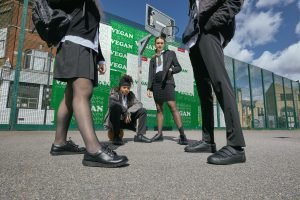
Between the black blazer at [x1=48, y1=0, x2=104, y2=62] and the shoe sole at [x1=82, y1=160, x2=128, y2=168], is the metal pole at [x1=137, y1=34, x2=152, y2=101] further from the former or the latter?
the shoe sole at [x1=82, y1=160, x2=128, y2=168]

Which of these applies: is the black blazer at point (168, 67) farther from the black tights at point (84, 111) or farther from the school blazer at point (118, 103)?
the black tights at point (84, 111)

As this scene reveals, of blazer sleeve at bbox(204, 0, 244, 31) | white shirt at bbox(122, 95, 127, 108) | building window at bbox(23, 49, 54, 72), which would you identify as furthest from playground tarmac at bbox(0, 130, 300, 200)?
building window at bbox(23, 49, 54, 72)

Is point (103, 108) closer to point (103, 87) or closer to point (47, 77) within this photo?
point (103, 87)

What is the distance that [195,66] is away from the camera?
2602mm

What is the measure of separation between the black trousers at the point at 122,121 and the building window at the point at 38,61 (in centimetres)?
473

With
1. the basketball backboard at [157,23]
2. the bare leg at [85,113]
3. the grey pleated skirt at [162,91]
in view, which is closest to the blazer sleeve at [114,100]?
the grey pleated skirt at [162,91]

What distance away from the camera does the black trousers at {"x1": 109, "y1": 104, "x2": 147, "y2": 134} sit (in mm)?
3646

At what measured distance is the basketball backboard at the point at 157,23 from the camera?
32.5ft

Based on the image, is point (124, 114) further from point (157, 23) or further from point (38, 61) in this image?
point (157, 23)

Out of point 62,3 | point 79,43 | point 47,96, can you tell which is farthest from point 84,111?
point 47,96

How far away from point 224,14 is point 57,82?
631cm

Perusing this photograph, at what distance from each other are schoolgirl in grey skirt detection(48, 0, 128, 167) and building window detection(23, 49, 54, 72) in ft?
19.7

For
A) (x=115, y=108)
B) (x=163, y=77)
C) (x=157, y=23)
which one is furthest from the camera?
(x=157, y=23)

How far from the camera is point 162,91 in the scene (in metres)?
4.18
